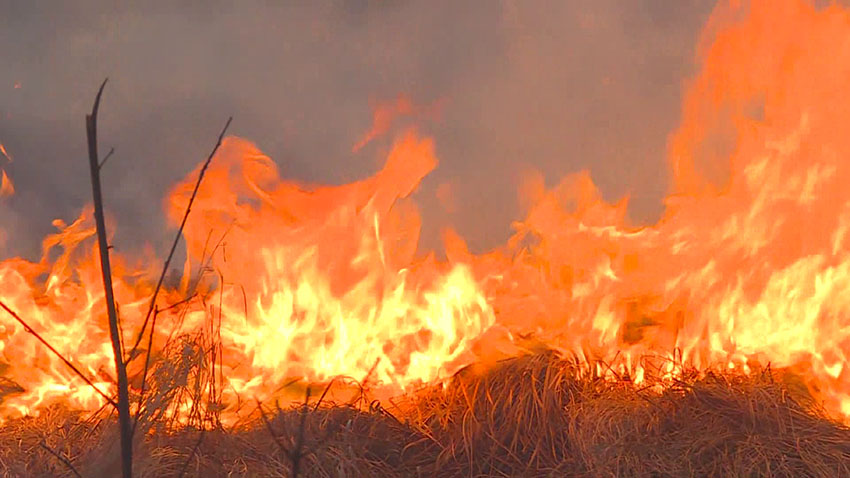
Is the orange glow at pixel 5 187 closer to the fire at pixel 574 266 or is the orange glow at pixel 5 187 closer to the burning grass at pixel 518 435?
the fire at pixel 574 266

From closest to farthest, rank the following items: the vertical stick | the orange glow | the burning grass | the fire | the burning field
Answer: the vertical stick → the burning grass → the burning field → the fire → the orange glow

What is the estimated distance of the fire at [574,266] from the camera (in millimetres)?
3852

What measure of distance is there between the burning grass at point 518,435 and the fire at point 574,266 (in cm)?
24

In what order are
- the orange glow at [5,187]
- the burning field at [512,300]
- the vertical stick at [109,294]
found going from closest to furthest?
1. the vertical stick at [109,294]
2. the burning field at [512,300]
3. the orange glow at [5,187]

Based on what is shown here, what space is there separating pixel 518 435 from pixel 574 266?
37.0 inches

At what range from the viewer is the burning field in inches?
136

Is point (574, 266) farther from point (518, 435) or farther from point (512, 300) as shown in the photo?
point (518, 435)

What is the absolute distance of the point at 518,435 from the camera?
11.2 feet

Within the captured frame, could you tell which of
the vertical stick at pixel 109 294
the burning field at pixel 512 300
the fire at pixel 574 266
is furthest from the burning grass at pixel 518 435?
the vertical stick at pixel 109 294

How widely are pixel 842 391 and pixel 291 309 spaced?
98.7 inches

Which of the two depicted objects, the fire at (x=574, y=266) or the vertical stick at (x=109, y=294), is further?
the fire at (x=574, y=266)

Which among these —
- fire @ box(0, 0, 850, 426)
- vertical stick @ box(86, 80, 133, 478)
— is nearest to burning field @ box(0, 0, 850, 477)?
fire @ box(0, 0, 850, 426)

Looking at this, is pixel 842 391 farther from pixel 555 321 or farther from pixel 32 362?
pixel 32 362

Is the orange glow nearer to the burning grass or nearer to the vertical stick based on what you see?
the burning grass
